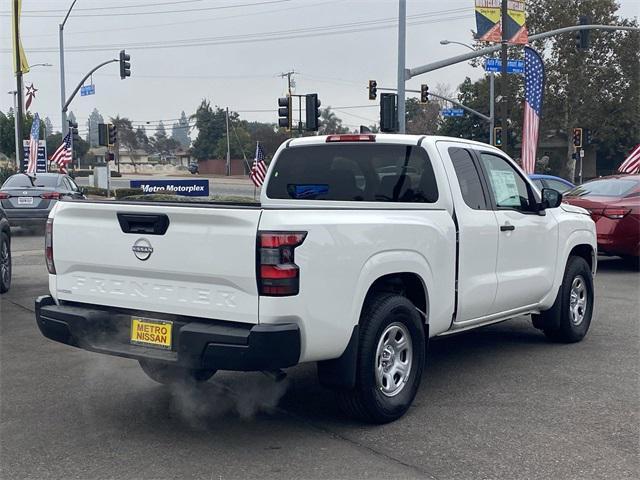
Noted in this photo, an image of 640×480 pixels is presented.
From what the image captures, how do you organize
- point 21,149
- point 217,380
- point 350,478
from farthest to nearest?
point 21,149 < point 217,380 < point 350,478

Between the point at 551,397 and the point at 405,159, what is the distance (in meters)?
2.12

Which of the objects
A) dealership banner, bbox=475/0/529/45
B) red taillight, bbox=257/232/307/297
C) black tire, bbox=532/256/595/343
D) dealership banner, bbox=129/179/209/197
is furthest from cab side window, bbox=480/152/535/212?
dealership banner, bbox=475/0/529/45

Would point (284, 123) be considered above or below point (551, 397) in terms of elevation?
above

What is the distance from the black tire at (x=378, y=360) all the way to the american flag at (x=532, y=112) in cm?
1626

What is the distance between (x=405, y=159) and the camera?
20.5 ft

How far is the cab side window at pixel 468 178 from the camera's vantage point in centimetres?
625

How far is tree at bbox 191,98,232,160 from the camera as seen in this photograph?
110 meters

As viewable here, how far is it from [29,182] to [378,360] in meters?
16.0

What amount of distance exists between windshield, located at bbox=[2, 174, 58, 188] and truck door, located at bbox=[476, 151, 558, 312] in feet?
48.2

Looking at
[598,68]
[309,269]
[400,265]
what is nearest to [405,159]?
[400,265]

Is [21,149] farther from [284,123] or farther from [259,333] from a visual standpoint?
[259,333]

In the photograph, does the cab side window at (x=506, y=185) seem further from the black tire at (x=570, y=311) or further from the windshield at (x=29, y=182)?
the windshield at (x=29, y=182)

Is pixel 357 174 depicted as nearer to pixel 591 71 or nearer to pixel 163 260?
pixel 163 260

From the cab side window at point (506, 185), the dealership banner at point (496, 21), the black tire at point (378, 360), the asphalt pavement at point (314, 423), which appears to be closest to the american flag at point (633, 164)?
the dealership banner at point (496, 21)
